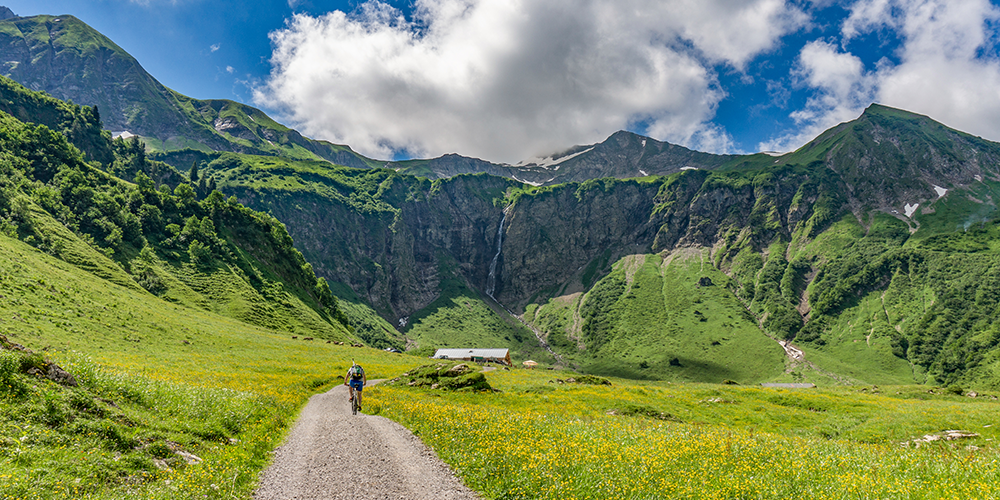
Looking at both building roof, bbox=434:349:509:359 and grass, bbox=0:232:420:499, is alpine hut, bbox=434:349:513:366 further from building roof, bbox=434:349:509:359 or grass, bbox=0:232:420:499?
grass, bbox=0:232:420:499

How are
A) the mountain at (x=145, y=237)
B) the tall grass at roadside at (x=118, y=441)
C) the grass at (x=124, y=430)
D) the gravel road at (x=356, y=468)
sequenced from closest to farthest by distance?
1. the tall grass at roadside at (x=118, y=441)
2. the grass at (x=124, y=430)
3. the gravel road at (x=356, y=468)
4. the mountain at (x=145, y=237)

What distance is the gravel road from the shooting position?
1162 centimetres

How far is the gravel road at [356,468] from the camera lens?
11625mm

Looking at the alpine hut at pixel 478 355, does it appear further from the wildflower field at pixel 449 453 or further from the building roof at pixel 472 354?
the wildflower field at pixel 449 453

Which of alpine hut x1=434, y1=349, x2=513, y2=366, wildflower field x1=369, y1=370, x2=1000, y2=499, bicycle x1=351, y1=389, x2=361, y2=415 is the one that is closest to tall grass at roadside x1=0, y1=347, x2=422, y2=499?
bicycle x1=351, y1=389, x2=361, y2=415

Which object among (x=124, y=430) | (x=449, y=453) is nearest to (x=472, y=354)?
(x=449, y=453)

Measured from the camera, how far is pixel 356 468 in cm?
1368

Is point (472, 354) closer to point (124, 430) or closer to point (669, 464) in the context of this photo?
point (669, 464)

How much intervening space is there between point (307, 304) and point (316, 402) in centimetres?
12401

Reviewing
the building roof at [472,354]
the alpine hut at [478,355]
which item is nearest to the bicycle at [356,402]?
the alpine hut at [478,355]

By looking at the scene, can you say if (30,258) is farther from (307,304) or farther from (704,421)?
(704,421)

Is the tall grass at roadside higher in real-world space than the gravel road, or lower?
higher

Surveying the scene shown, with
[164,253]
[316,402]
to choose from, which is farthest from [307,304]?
[316,402]

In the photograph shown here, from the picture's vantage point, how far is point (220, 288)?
111500 mm
